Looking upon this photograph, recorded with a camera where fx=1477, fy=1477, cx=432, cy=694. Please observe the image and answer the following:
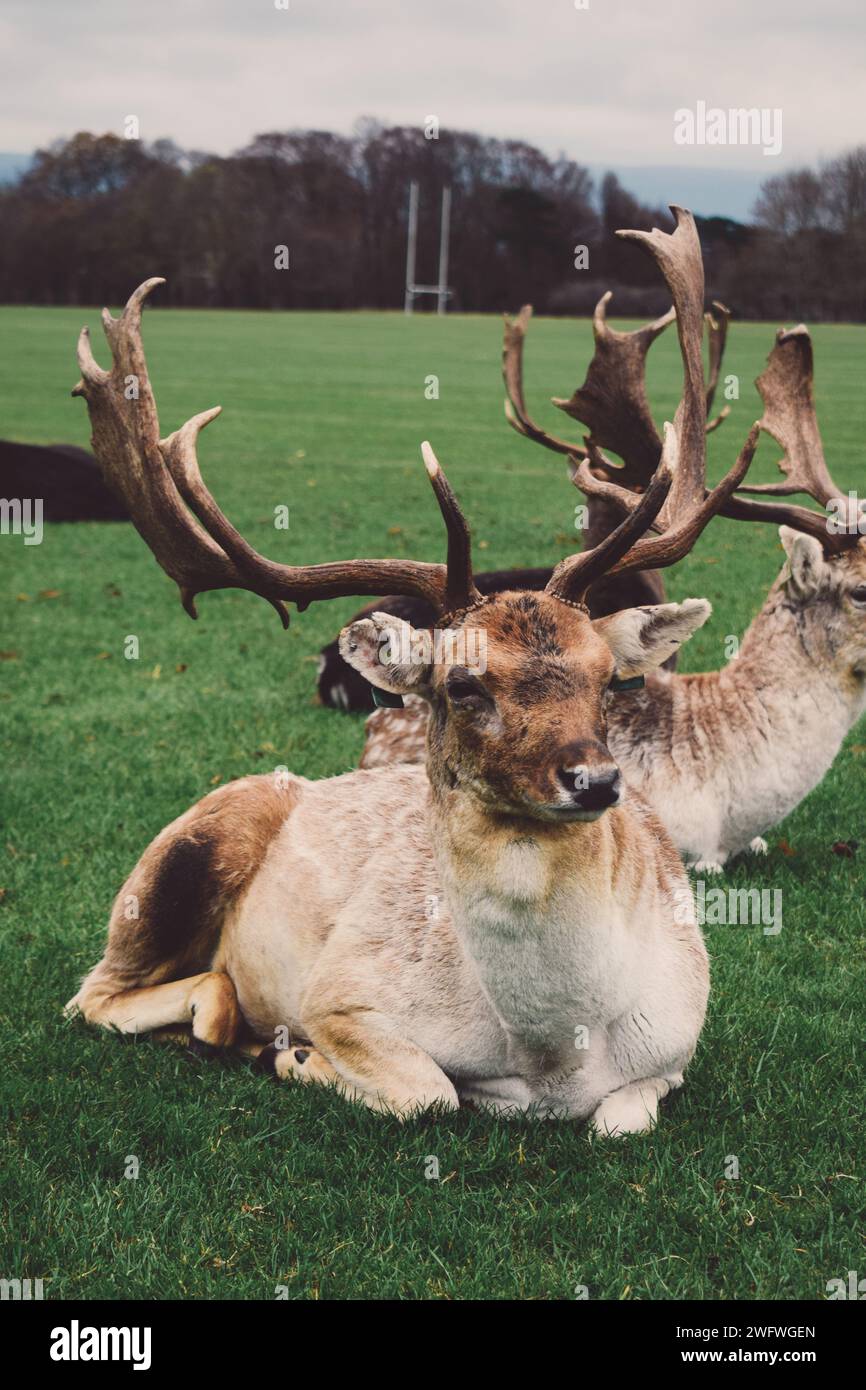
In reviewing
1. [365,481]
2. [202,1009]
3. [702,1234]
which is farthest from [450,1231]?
[365,481]

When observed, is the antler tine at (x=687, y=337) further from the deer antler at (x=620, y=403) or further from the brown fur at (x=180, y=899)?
the brown fur at (x=180, y=899)

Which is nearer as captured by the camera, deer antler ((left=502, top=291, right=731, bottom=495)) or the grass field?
the grass field

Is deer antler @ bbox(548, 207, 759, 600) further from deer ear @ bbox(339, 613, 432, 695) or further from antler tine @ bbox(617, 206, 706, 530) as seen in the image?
deer ear @ bbox(339, 613, 432, 695)

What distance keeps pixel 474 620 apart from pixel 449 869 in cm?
71

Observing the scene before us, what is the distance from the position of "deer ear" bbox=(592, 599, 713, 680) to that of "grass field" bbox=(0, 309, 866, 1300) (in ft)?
4.80

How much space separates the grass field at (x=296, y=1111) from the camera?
3.96 m

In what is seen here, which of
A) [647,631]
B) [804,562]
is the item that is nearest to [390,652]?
[647,631]

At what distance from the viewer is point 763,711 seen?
7.32 m

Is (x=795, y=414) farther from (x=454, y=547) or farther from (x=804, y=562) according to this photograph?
(x=454, y=547)

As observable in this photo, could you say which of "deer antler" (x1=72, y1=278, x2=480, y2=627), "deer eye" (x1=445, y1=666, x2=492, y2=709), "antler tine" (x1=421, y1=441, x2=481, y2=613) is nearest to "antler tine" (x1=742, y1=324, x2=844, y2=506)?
"deer antler" (x1=72, y1=278, x2=480, y2=627)

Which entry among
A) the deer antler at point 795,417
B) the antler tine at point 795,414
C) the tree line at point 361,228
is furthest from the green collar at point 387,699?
the tree line at point 361,228

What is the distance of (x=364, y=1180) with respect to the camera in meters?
4.38

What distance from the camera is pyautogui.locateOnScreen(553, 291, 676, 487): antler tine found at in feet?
26.7

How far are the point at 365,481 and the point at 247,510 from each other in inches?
137
